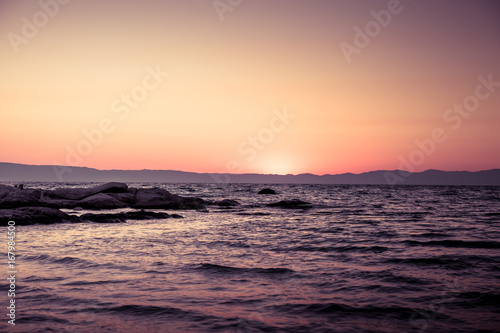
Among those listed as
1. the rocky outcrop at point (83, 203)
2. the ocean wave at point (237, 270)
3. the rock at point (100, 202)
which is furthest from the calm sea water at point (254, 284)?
the rock at point (100, 202)

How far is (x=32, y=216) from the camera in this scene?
20.8 m

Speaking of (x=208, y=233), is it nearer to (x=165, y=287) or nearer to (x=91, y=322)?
(x=165, y=287)

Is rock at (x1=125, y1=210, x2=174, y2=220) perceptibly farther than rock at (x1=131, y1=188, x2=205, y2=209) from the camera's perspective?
No

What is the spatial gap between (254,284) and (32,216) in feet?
57.7

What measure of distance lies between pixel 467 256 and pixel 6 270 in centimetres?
1493

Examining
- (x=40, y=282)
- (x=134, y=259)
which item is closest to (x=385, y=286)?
(x=134, y=259)

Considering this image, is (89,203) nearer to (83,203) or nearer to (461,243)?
(83,203)

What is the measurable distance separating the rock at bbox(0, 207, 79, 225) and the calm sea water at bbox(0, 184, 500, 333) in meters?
4.52

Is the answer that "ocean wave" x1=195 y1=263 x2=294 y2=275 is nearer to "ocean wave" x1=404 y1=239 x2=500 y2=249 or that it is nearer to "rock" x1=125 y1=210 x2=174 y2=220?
"ocean wave" x1=404 y1=239 x2=500 y2=249

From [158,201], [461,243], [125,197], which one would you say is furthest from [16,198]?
[461,243]

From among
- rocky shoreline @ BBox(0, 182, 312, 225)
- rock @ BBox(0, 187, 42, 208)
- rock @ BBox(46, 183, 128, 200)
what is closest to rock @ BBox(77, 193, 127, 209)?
rocky shoreline @ BBox(0, 182, 312, 225)

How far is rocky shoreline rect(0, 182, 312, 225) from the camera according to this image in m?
21.3

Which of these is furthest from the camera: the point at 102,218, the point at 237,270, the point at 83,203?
the point at 83,203

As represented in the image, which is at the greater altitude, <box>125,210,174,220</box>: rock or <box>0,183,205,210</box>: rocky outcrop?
<box>0,183,205,210</box>: rocky outcrop
